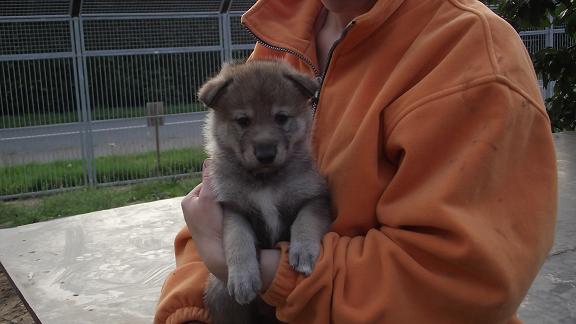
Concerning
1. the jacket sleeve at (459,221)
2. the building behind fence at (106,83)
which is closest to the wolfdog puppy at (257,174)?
the jacket sleeve at (459,221)

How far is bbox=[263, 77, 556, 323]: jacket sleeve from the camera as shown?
56.9 inches

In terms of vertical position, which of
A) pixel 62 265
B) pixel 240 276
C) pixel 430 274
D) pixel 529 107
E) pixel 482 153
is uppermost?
pixel 529 107

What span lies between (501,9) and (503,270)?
504 centimetres

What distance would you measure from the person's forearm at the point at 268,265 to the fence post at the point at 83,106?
6.82 m

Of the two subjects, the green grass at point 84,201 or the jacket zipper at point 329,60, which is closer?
the jacket zipper at point 329,60

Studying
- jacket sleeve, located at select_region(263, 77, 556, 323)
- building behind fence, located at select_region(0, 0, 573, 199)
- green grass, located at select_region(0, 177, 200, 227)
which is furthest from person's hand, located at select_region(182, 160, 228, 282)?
building behind fence, located at select_region(0, 0, 573, 199)

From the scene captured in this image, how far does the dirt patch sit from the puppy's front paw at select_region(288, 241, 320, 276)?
2.93 m

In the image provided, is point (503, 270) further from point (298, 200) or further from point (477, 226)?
point (298, 200)

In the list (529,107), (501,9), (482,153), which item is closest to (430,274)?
(482,153)

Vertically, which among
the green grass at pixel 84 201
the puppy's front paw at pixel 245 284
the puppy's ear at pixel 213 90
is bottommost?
the green grass at pixel 84 201

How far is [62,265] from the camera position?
3.22 meters

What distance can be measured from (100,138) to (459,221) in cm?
825

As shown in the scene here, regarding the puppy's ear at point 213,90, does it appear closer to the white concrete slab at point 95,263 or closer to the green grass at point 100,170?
the white concrete slab at point 95,263

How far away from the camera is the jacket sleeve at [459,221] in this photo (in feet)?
4.75
